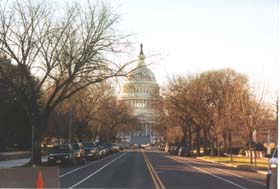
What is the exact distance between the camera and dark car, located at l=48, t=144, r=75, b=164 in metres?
42.0

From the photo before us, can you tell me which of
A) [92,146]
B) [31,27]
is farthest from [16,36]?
[92,146]

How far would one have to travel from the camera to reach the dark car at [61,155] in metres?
42.0

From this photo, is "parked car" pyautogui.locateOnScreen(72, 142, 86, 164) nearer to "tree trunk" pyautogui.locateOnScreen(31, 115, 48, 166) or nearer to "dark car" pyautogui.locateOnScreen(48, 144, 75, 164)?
"dark car" pyautogui.locateOnScreen(48, 144, 75, 164)

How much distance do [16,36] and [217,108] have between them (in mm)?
33256

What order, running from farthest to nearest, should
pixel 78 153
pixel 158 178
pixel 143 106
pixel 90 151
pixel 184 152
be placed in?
pixel 143 106 < pixel 184 152 < pixel 90 151 < pixel 78 153 < pixel 158 178

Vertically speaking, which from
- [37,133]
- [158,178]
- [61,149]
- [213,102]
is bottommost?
[158,178]

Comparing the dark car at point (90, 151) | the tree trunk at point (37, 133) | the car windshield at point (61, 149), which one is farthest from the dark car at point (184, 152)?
the tree trunk at point (37, 133)

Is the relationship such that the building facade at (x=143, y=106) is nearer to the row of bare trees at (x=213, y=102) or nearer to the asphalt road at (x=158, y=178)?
the row of bare trees at (x=213, y=102)

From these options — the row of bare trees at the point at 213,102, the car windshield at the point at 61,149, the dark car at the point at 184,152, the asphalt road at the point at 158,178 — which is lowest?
the asphalt road at the point at 158,178

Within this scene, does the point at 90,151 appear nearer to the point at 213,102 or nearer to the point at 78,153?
the point at 78,153

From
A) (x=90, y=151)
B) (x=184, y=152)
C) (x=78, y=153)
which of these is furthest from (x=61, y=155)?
(x=184, y=152)

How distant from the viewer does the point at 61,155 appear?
138 feet

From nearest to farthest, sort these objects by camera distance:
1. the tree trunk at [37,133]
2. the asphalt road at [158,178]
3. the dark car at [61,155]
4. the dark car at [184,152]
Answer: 1. the asphalt road at [158,178]
2. the tree trunk at [37,133]
3. the dark car at [61,155]
4. the dark car at [184,152]

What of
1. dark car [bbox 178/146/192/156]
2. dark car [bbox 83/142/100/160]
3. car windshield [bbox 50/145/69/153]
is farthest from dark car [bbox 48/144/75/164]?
dark car [bbox 178/146/192/156]
